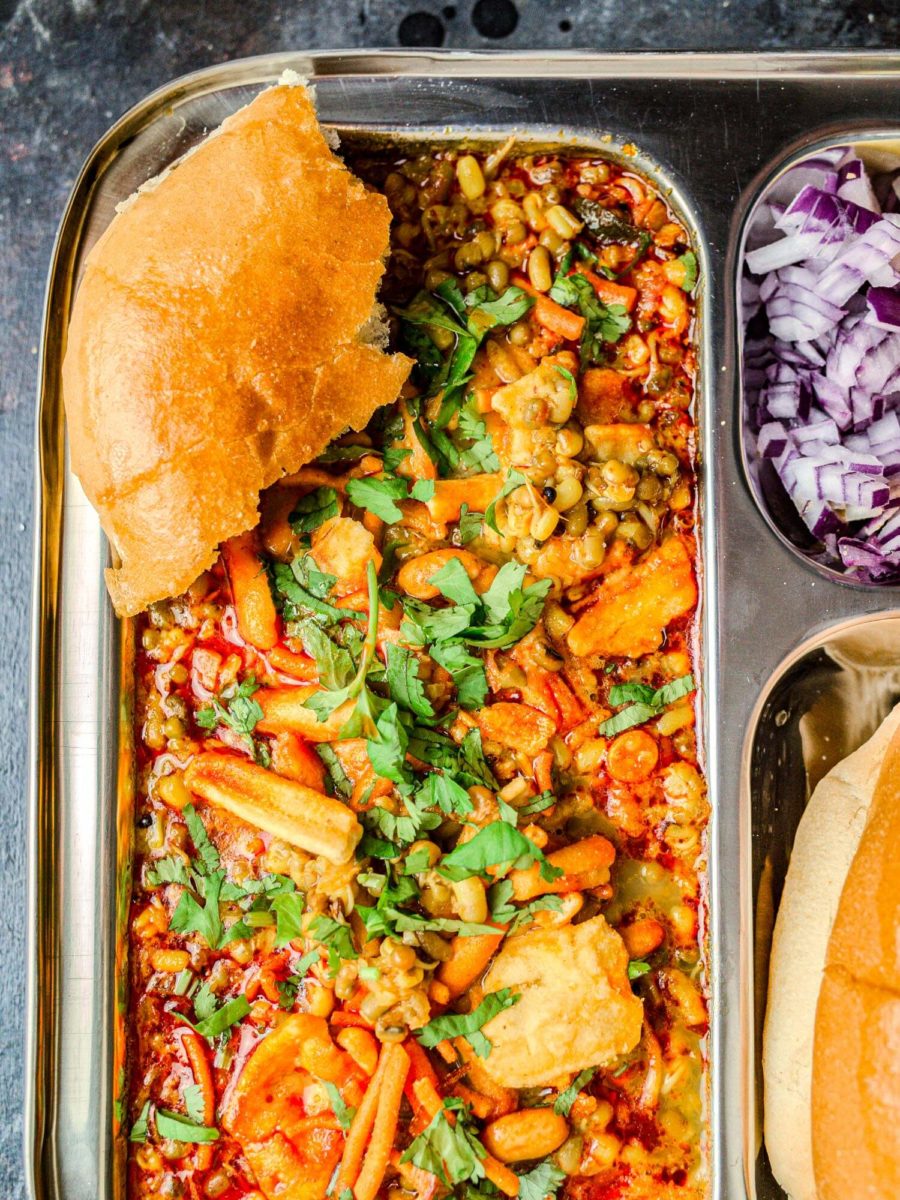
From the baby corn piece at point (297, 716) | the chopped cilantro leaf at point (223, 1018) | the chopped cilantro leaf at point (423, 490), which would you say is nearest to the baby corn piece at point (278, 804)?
the baby corn piece at point (297, 716)

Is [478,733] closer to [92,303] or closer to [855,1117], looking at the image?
[855,1117]

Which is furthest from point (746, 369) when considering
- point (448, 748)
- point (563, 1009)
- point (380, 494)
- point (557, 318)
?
point (563, 1009)

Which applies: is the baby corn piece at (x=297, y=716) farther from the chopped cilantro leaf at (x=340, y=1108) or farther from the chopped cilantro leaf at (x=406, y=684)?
the chopped cilantro leaf at (x=340, y=1108)

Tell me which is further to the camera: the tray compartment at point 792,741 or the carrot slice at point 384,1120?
the tray compartment at point 792,741

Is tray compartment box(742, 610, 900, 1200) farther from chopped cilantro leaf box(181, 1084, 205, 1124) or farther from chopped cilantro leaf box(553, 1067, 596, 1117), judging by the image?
chopped cilantro leaf box(181, 1084, 205, 1124)

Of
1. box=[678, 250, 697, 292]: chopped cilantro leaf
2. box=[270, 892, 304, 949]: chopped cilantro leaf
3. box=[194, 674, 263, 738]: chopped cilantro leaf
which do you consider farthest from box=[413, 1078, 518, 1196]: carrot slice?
box=[678, 250, 697, 292]: chopped cilantro leaf

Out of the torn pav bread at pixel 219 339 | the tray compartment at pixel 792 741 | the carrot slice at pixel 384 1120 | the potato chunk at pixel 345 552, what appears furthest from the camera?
the tray compartment at pixel 792 741
